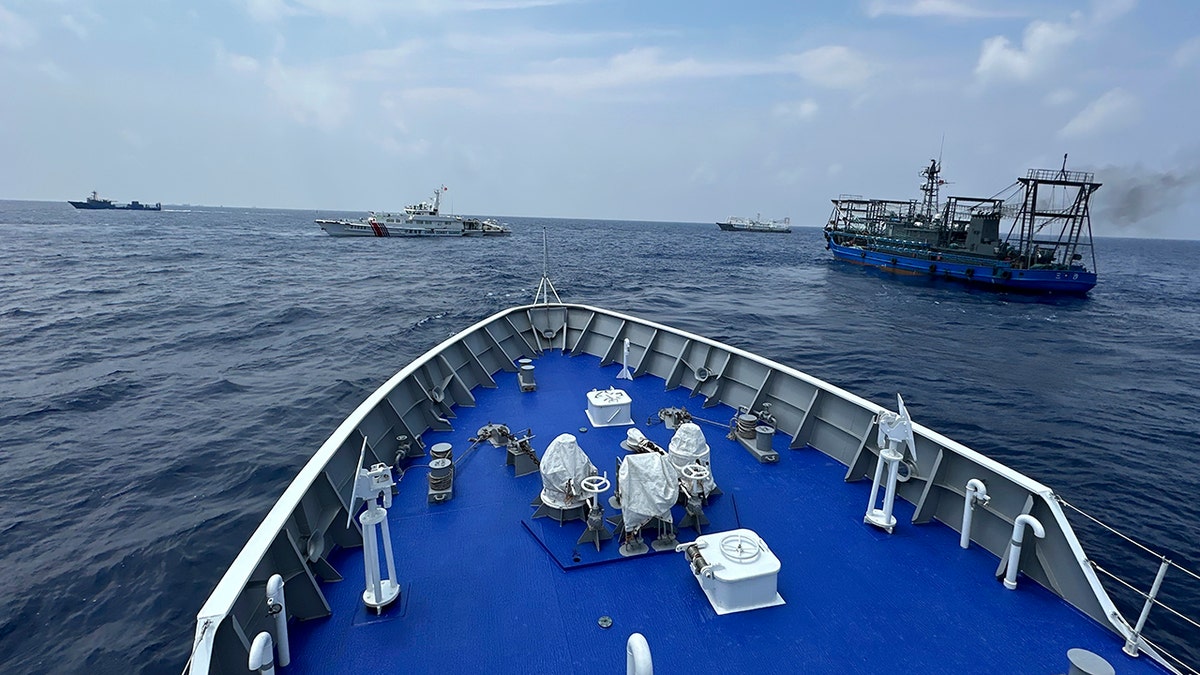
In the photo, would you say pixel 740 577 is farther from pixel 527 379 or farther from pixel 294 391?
pixel 294 391

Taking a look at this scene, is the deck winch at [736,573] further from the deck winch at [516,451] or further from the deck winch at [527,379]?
the deck winch at [527,379]

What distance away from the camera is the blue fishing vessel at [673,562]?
18.2 ft

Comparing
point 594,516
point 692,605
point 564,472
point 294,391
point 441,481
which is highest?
point 564,472

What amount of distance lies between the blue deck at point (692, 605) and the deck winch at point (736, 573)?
0.14m

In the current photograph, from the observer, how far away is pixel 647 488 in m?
7.03

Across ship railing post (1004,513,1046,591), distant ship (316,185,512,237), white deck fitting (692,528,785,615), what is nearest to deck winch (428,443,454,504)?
white deck fitting (692,528,785,615)

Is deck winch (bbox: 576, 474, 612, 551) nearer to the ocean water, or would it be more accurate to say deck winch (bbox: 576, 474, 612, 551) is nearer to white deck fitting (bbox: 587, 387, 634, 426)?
white deck fitting (bbox: 587, 387, 634, 426)

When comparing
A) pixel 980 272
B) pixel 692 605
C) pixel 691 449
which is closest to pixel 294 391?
pixel 691 449

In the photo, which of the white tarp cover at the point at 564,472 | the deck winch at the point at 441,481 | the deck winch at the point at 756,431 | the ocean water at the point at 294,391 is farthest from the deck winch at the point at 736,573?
the ocean water at the point at 294,391

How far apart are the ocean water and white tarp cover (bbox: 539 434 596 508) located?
7.45 metres

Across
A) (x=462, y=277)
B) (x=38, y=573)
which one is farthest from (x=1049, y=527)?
(x=462, y=277)

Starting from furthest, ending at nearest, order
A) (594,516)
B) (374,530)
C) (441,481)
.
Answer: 1. (441,481)
2. (594,516)
3. (374,530)

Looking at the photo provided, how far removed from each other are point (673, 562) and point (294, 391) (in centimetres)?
1986

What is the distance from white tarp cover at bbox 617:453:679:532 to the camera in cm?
703
